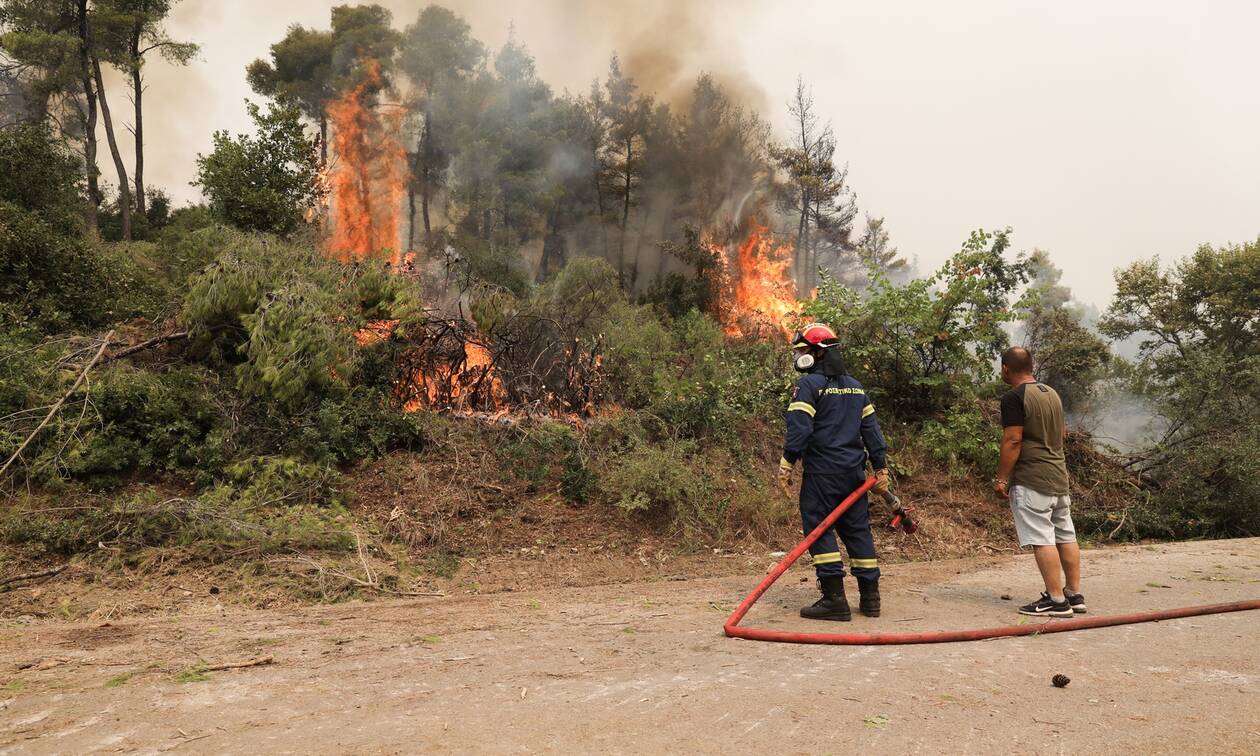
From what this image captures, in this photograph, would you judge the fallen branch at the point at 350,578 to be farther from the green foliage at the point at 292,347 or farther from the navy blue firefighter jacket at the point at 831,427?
the navy blue firefighter jacket at the point at 831,427

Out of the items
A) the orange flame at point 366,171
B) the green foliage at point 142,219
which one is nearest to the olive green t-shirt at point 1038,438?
the orange flame at point 366,171

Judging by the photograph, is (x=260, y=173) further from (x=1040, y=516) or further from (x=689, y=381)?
(x=1040, y=516)

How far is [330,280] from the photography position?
375 inches

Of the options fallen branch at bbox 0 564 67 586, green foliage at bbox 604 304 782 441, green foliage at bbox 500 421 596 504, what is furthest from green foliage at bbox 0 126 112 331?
green foliage at bbox 604 304 782 441

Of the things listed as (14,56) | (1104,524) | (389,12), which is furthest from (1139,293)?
(14,56)

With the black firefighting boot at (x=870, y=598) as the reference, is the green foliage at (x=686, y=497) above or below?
above

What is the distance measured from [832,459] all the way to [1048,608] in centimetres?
187

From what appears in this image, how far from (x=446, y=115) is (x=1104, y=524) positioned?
30410mm

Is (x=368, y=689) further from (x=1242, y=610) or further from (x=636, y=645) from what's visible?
(x=1242, y=610)

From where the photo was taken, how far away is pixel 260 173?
15414mm

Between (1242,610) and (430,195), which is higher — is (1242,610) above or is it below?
below

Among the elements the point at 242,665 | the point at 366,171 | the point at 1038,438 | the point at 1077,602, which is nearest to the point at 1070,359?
the point at 1077,602

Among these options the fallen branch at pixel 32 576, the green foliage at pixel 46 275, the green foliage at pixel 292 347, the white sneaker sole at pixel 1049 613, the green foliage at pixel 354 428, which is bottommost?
the white sneaker sole at pixel 1049 613

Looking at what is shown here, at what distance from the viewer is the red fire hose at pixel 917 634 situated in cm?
440
